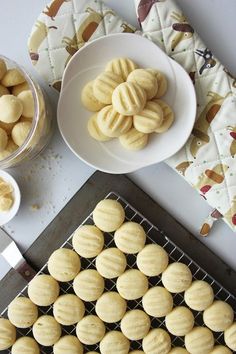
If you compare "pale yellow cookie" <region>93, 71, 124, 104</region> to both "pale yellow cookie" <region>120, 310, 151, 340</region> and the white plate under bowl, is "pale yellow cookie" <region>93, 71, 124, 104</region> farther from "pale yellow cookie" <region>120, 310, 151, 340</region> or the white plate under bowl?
"pale yellow cookie" <region>120, 310, 151, 340</region>

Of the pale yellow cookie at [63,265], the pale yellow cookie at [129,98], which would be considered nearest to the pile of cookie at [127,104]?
the pale yellow cookie at [129,98]

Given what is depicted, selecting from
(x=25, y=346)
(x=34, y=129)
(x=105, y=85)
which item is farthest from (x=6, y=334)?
(x=105, y=85)

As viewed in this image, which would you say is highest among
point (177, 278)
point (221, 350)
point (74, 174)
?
point (74, 174)

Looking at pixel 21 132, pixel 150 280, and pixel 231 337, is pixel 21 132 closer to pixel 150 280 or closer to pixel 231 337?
pixel 150 280

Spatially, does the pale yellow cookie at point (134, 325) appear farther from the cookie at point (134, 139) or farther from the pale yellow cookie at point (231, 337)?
the cookie at point (134, 139)

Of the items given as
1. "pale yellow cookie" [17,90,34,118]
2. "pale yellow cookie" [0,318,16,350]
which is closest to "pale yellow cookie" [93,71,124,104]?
"pale yellow cookie" [17,90,34,118]

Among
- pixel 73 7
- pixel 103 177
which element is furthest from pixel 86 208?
pixel 73 7

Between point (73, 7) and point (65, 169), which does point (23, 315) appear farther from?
point (73, 7)
